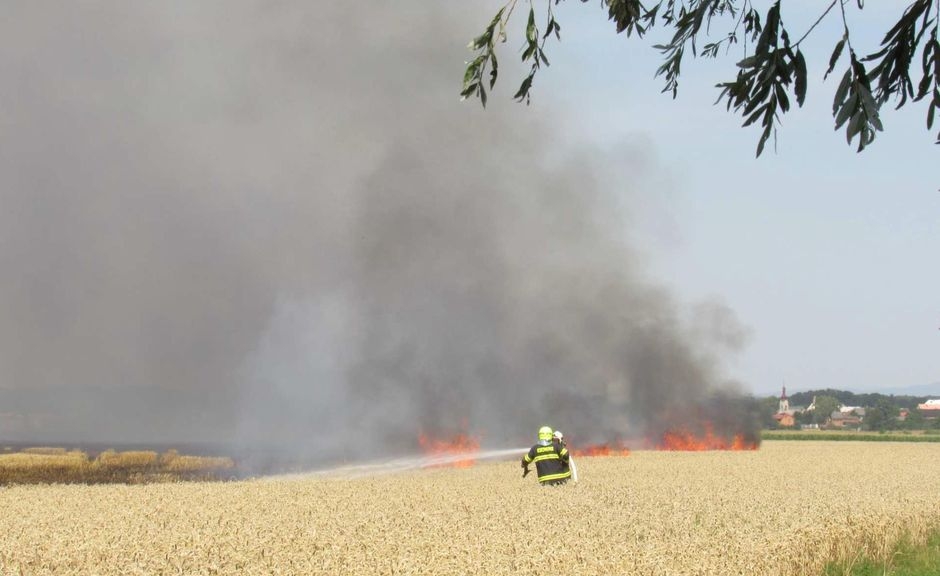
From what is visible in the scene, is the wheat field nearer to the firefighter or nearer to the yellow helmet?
the firefighter

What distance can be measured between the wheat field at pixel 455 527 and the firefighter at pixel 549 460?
299 millimetres

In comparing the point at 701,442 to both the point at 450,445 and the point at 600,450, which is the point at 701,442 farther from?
the point at 450,445

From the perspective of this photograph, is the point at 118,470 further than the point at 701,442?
No

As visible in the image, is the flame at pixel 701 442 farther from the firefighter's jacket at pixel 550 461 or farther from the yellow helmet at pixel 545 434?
the yellow helmet at pixel 545 434

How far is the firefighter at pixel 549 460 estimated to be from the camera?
19125 mm

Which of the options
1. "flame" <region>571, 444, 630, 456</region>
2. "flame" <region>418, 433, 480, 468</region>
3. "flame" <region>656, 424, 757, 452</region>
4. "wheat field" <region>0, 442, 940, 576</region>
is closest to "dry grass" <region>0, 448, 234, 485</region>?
"wheat field" <region>0, 442, 940, 576</region>

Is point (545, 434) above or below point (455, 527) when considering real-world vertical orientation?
above

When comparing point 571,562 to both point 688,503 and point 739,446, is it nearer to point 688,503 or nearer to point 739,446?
point 688,503

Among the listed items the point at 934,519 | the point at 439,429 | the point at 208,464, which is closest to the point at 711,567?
the point at 934,519

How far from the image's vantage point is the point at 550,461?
758 inches

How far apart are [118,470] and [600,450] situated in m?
23.0

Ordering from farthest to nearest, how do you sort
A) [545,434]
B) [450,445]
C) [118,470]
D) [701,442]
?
[701,442]
[450,445]
[118,470]
[545,434]

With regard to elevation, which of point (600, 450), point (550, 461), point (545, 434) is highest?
point (600, 450)

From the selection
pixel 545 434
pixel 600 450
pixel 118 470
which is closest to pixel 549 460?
pixel 545 434
